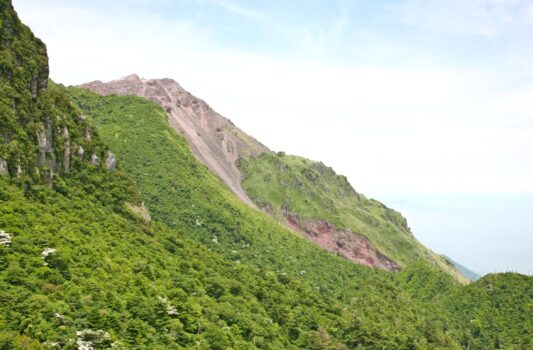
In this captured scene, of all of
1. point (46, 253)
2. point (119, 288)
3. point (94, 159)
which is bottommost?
point (119, 288)

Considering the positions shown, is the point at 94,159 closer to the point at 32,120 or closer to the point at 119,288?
the point at 32,120

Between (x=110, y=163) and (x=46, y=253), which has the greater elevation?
(x=110, y=163)

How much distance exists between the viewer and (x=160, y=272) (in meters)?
69.4

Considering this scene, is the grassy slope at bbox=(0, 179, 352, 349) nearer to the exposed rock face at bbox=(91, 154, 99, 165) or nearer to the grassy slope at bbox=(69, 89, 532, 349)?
the exposed rock face at bbox=(91, 154, 99, 165)

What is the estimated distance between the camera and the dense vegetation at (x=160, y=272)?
160ft

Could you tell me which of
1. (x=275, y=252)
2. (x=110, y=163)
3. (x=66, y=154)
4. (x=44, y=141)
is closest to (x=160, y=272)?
(x=44, y=141)

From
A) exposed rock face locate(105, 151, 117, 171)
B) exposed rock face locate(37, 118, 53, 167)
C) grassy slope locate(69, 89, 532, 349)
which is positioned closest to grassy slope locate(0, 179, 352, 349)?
exposed rock face locate(37, 118, 53, 167)

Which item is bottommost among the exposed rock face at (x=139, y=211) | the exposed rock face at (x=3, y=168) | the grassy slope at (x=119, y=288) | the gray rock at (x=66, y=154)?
the grassy slope at (x=119, y=288)

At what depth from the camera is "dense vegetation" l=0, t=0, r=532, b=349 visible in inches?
1917

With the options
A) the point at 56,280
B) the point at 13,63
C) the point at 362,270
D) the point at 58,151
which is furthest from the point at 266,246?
the point at 56,280

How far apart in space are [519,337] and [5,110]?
415 ft

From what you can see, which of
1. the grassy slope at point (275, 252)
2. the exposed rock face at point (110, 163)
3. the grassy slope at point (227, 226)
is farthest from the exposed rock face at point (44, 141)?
the grassy slope at point (275, 252)

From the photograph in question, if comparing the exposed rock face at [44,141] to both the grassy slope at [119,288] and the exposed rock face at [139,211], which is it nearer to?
the grassy slope at [119,288]

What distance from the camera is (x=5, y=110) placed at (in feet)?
222
